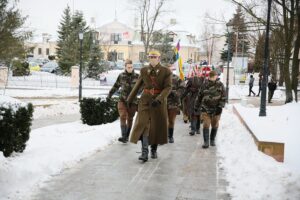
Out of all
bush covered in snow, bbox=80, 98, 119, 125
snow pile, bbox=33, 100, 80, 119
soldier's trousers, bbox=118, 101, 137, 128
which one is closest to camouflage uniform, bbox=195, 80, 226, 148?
soldier's trousers, bbox=118, 101, 137, 128

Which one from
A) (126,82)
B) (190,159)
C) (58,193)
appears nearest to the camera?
(58,193)

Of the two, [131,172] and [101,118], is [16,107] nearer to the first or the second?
[131,172]

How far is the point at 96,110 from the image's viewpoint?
12.5 metres

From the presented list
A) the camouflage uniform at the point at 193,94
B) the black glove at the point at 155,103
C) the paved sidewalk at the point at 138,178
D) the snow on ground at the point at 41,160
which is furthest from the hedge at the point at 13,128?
the camouflage uniform at the point at 193,94

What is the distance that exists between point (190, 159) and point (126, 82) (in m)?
2.32

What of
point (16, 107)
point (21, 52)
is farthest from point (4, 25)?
point (16, 107)

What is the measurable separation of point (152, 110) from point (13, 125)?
2.24 m

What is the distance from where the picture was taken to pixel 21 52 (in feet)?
75.8

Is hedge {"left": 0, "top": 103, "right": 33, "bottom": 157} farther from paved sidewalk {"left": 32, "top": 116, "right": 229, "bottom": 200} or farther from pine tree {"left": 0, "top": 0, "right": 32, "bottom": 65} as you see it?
pine tree {"left": 0, "top": 0, "right": 32, "bottom": 65}

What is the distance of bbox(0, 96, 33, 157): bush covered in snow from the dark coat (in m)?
1.78

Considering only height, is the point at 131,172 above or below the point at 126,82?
below

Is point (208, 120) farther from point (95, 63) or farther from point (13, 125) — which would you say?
point (95, 63)

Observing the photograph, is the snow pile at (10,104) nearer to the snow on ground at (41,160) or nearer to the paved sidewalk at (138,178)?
the snow on ground at (41,160)

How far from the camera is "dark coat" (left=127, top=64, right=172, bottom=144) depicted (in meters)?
7.18
